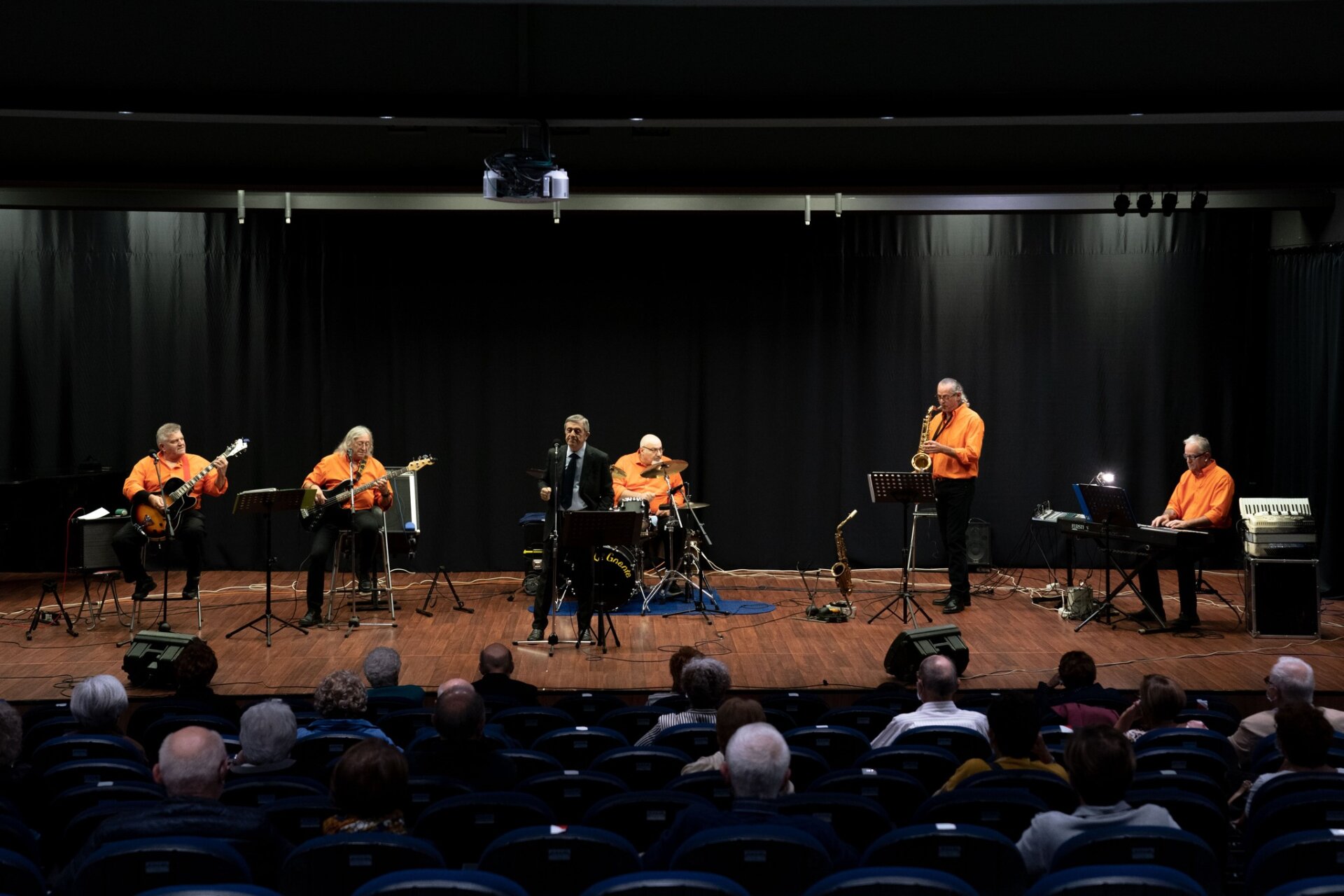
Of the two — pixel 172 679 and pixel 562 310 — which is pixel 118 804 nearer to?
pixel 172 679

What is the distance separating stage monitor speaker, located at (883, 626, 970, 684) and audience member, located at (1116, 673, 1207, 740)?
6.59 feet

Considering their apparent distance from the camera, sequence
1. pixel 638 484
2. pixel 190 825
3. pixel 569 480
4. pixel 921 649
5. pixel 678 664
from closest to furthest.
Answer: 1. pixel 190 825
2. pixel 678 664
3. pixel 921 649
4. pixel 569 480
5. pixel 638 484

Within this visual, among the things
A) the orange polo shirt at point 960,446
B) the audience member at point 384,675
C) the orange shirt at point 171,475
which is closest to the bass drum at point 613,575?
the orange polo shirt at point 960,446

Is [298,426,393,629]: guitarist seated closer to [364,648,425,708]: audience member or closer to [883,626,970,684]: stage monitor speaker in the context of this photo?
[364,648,425,708]: audience member

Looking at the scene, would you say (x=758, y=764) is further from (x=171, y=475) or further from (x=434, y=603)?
(x=171, y=475)

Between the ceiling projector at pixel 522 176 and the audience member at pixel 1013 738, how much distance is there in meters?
4.76

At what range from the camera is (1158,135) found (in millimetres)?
8727

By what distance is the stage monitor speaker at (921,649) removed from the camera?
748cm

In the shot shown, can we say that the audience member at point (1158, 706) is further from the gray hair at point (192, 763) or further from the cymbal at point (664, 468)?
the cymbal at point (664, 468)

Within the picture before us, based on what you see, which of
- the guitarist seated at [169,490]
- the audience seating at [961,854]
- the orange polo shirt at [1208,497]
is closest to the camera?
the audience seating at [961,854]

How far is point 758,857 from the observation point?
328cm

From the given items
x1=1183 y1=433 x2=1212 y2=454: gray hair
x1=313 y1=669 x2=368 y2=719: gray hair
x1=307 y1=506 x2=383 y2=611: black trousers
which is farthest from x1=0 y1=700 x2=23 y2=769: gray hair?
x1=1183 y1=433 x2=1212 y2=454: gray hair

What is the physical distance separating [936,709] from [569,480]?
4517 millimetres

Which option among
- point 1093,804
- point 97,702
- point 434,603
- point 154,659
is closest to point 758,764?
point 1093,804
